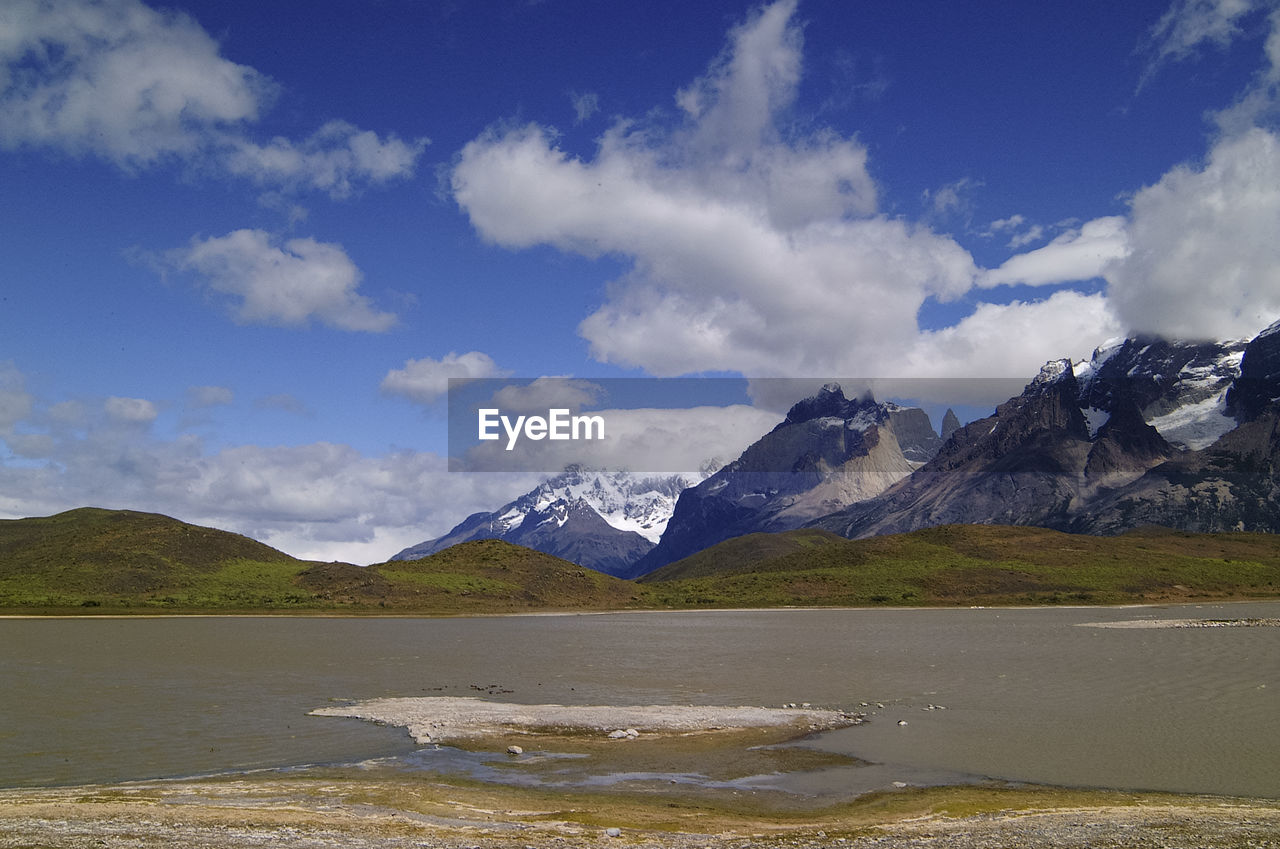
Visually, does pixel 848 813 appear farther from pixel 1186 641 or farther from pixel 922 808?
pixel 1186 641

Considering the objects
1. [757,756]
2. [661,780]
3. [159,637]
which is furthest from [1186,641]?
[159,637]

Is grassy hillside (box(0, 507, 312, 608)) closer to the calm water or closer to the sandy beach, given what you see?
the calm water

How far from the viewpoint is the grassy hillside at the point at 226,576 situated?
395 ft

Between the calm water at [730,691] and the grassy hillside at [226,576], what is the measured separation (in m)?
46.1

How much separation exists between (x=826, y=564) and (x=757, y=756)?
175 m

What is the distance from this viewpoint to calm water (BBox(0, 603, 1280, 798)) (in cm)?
2291

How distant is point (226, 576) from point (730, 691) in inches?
4631

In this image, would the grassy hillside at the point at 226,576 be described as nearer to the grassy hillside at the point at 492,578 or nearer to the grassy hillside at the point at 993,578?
the grassy hillside at the point at 492,578

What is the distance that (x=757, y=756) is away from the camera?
79.9 ft

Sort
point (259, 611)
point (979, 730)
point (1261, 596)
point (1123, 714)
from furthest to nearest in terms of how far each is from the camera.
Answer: point (1261, 596) → point (259, 611) → point (1123, 714) → point (979, 730)

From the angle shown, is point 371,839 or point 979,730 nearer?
point 371,839

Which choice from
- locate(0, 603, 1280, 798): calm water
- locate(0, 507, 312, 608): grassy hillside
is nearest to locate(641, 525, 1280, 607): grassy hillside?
locate(0, 507, 312, 608): grassy hillside

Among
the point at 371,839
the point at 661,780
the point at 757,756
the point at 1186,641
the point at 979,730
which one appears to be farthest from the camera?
the point at 1186,641

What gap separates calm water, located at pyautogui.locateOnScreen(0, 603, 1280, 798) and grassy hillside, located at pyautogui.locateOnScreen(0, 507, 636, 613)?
151 ft
